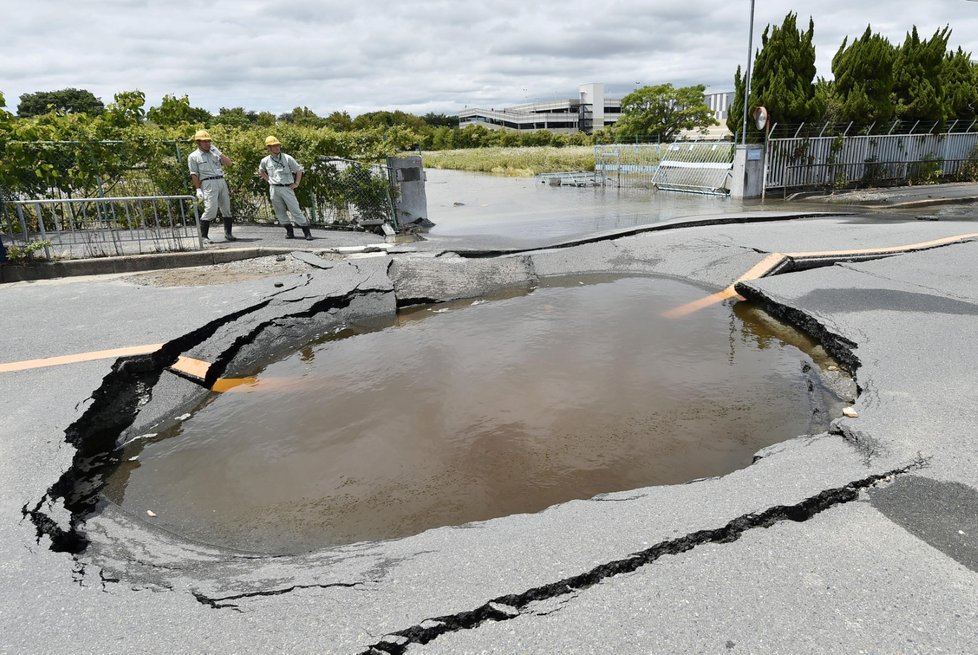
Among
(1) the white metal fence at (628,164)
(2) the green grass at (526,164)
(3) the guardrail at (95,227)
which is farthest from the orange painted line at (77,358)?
(2) the green grass at (526,164)

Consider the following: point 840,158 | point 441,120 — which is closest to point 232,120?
point 840,158

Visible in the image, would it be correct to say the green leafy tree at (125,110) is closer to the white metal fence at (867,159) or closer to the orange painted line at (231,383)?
the orange painted line at (231,383)

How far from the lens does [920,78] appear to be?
18875 mm

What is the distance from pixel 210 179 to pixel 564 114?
104865 millimetres

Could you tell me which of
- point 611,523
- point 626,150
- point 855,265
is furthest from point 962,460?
point 626,150

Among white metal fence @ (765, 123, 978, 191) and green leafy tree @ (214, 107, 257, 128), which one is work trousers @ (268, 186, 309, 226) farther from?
white metal fence @ (765, 123, 978, 191)

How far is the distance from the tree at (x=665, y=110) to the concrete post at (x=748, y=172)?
27770 millimetres

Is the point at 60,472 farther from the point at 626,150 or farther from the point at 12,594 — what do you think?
the point at 626,150

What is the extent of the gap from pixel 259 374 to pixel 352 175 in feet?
25.6

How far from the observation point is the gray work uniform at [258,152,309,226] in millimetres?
10547

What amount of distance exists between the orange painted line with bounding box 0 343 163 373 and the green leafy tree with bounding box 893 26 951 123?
22.2m

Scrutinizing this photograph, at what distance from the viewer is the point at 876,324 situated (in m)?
5.48

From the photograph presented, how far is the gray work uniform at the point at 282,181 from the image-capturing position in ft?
34.6

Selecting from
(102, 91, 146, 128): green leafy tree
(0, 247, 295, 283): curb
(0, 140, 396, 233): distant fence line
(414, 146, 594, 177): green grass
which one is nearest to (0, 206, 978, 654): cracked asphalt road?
(0, 247, 295, 283): curb
